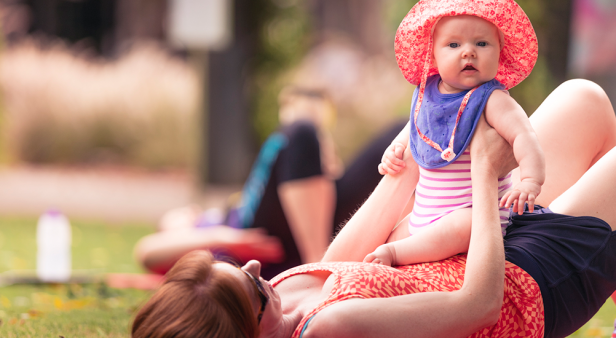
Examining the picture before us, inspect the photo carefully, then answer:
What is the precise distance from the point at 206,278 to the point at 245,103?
8.36m

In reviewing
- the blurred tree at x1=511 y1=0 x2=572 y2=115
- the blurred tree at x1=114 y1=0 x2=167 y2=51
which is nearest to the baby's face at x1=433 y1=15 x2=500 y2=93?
the blurred tree at x1=511 y1=0 x2=572 y2=115

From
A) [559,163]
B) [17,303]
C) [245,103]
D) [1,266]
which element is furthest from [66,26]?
[559,163]

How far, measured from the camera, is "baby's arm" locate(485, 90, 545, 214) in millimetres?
1483

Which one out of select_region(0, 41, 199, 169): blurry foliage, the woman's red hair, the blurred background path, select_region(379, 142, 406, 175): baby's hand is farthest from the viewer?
select_region(0, 41, 199, 169): blurry foliage

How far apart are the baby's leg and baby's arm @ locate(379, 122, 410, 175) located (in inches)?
9.3

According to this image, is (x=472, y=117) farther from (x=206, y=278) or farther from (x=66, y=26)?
(x=66, y=26)

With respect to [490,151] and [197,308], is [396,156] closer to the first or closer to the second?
[490,151]

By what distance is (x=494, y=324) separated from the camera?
1.55 metres

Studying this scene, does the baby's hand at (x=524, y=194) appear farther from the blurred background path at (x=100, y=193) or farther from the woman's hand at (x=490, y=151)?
the blurred background path at (x=100, y=193)

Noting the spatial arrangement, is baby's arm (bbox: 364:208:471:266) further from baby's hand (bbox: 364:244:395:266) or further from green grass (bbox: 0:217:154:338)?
green grass (bbox: 0:217:154:338)

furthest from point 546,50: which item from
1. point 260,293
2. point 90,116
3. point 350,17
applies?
point 350,17

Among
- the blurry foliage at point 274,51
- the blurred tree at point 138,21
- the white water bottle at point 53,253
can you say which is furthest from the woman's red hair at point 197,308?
the blurred tree at point 138,21

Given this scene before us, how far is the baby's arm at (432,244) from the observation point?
167 cm

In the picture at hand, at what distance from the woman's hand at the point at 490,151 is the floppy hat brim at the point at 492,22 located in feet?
0.72
